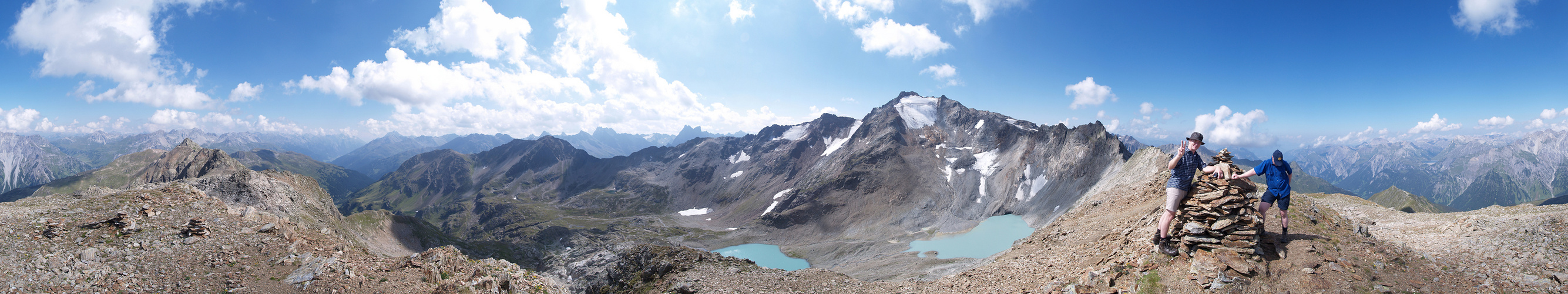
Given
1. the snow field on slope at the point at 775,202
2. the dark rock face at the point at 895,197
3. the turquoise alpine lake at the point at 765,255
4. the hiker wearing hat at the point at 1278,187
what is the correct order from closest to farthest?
1. the hiker wearing hat at the point at 1278,187
2. the turquoise alpine lake at the point at 765,255
3. the dark rock face at the point at 895,197
4. the snow field on slope at the point at 775,202

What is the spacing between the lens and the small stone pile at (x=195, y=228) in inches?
790

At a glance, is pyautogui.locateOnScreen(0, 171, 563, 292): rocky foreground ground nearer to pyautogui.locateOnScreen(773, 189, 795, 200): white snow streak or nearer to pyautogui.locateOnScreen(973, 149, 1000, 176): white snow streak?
pyautogui.locateOnScreen(973, 149, 1000, 176): white snow streak

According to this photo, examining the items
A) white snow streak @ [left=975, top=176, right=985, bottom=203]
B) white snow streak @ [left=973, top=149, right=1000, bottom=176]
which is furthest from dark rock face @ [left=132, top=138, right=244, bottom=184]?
white snow streak @ [left=973, top=149, right=1000, bottom=176]

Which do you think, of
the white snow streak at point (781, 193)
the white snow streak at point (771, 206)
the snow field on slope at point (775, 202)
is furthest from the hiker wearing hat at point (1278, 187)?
the white snow streak at point (781, 193)

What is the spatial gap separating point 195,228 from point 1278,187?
40.0 metres

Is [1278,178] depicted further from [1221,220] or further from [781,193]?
[781,193]

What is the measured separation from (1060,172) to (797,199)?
255ft

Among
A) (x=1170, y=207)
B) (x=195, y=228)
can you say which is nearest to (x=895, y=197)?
(x=1170, y=207)

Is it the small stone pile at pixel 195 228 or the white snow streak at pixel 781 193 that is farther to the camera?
the white snow streak at pixel 781 193

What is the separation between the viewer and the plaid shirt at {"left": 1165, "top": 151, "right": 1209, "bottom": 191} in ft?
45.7

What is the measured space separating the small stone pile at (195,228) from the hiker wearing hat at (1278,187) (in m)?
38.2

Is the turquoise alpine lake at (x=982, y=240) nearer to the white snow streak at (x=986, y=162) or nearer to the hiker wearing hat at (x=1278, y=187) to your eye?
the white snow streak at (x=986, y=162)

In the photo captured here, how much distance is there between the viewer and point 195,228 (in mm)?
20156

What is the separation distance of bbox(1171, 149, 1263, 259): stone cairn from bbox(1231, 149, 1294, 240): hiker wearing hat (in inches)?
22.4
